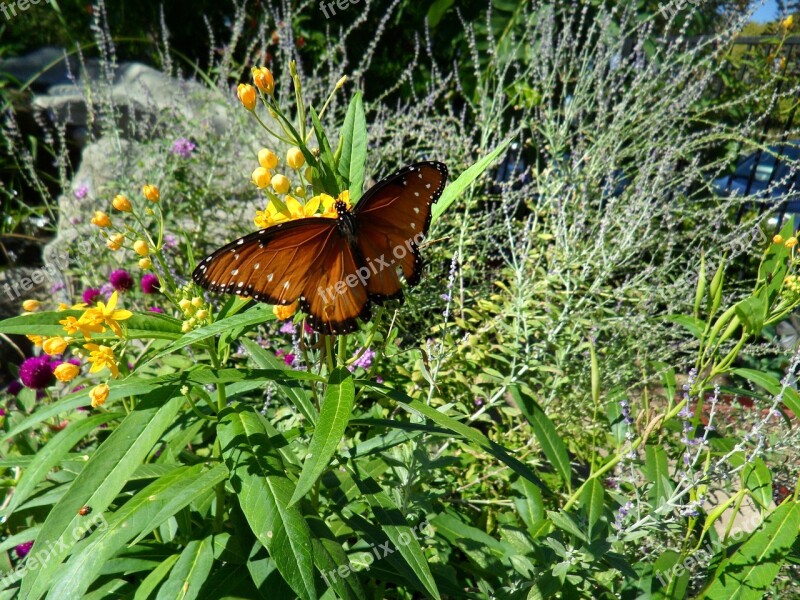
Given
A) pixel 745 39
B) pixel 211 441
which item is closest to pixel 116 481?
pixel 211 441

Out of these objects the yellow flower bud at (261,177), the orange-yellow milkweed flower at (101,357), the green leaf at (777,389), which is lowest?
the green leaf at (777,389)

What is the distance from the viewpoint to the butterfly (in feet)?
3.88

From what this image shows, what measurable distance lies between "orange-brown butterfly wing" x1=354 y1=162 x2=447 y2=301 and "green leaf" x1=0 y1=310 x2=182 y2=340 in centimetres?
46

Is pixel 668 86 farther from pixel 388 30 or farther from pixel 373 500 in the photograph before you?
pixel 388 30

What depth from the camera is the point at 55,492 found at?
157 cm

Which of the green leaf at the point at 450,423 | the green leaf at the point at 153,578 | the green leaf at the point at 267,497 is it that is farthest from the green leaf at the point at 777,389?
the green leaf at the point at 153,578

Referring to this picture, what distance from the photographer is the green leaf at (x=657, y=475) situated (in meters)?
1.47

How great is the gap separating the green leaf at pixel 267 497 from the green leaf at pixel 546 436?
772 millimetres

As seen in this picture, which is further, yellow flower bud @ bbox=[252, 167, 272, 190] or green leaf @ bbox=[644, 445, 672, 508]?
green leaf @ bbox=[644, 445, 672, 508]

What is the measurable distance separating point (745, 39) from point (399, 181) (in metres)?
3.82

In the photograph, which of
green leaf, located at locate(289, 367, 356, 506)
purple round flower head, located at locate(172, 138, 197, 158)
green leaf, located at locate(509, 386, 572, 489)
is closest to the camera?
green leaf, located at locate(289, 367, 356, 506)

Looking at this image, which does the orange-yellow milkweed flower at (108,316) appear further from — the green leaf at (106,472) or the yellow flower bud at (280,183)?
the yellow flower bud at (280,183)

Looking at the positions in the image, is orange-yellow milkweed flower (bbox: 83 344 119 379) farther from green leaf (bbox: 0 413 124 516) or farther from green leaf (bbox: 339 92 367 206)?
green leaf (bbox: 339 92 367 206)

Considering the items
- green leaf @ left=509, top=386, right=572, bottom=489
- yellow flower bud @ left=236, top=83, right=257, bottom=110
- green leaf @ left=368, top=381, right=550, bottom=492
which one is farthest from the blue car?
yellow flower bud @ left=236, top=83, right=257, bottom=110
